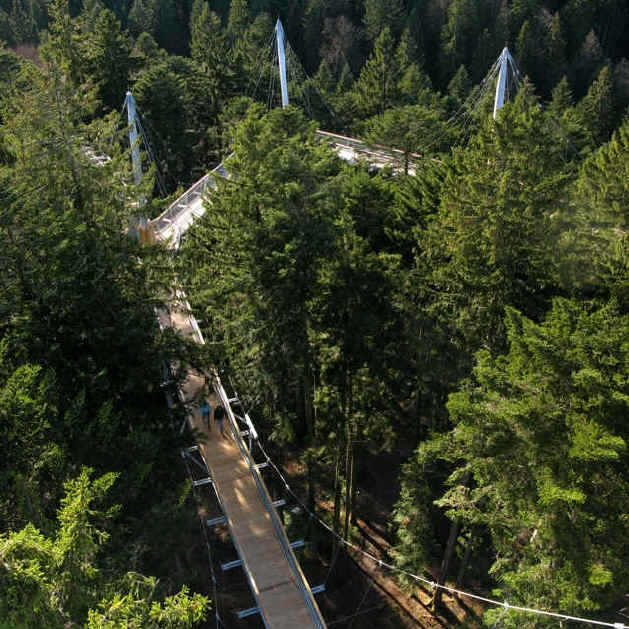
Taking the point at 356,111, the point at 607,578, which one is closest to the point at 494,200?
the point at 607,578

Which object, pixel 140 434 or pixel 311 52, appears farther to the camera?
pixel 311 52

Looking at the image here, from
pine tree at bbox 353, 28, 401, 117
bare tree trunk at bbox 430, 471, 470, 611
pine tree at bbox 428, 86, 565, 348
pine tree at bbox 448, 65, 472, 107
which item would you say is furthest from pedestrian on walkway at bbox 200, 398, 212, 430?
pine tree at bbox 448, 65, 472, 107

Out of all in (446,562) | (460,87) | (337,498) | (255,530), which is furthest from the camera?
(460,87)

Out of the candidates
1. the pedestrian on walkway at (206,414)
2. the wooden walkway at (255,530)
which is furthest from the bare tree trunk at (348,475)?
the pedestrian on walkway at (206,414)

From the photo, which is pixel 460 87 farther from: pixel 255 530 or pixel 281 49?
pixel 255 530

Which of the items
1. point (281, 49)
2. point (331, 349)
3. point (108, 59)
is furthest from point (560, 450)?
point (108, 59)

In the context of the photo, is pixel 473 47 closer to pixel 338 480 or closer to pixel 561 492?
A: pixel 338 480
